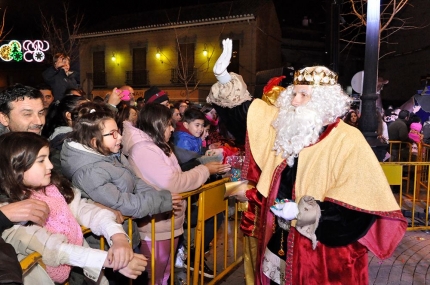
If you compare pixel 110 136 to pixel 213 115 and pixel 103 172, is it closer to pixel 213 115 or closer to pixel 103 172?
pixel 103 172

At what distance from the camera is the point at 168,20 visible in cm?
2680

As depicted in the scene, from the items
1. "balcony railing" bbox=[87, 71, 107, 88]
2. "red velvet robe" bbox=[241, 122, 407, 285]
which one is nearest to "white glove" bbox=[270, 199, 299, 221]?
"red velvet robe" bbox=[241, 122, 407, 285]

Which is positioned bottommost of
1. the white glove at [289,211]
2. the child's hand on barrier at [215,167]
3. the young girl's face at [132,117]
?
the white glove at [289,211]

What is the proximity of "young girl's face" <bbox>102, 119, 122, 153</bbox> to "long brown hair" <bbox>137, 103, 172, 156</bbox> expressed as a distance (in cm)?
68

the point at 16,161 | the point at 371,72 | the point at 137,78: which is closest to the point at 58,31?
the point at 137,78

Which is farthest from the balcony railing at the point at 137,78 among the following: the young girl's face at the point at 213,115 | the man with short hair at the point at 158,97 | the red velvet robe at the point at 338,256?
the red velvet robe at the point at 338,256

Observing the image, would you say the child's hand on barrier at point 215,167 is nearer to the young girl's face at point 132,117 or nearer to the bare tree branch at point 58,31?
the young girl's face at point 132,117

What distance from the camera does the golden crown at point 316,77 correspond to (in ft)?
9.79

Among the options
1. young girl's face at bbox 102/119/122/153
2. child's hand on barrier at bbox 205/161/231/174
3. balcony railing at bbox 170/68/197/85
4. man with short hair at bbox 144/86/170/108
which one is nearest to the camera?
young girl's face at bbox 102/119/122/153

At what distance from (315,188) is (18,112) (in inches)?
93.9

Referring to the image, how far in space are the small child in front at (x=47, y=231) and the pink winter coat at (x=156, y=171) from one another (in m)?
1.05

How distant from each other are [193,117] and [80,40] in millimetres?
26466

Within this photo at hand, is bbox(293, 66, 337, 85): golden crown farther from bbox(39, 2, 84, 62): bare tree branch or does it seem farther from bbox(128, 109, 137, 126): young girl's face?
bbox(39, 2, 84, 62): bare tree branch

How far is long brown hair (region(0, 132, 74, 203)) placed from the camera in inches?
90.2
